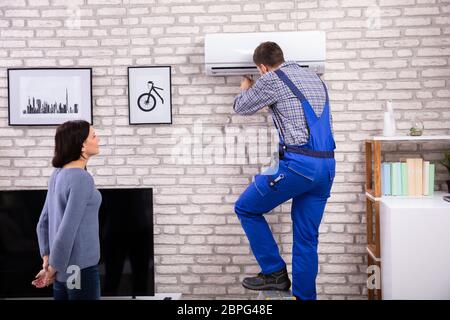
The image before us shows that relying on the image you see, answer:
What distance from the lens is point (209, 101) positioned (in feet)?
10.6

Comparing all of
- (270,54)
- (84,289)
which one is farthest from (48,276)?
(270,54)

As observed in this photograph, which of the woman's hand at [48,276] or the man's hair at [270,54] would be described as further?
the man's hair at [270,54]

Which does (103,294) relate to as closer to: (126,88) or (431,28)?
(126,88)

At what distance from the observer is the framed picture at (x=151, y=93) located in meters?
3.20

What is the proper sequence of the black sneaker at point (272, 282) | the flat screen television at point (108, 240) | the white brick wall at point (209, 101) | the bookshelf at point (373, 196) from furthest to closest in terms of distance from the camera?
the white brick wall at point (209, 101) → the flat screen television at point (108, 240) → the bookshelf at point (373, 196) → the black sneaker at point (272, 282)

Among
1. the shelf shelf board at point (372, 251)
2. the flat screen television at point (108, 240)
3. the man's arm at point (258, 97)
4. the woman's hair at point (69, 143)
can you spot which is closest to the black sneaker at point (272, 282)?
the shelf shelf board at point (372, 251)

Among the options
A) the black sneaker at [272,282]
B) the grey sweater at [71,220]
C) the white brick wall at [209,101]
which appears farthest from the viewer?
the white brick wall at [209,101]

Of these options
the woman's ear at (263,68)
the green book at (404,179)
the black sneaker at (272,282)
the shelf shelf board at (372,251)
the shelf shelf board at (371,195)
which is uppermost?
the woman's ear at (263,68)

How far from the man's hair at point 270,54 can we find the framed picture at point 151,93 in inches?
29.7

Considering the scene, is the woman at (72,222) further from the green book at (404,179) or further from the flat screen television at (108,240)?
the green book at (404,179)

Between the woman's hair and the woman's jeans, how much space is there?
1.66 feet

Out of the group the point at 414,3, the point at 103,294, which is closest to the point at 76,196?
the point at 103,294

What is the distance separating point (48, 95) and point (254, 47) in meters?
1.51
